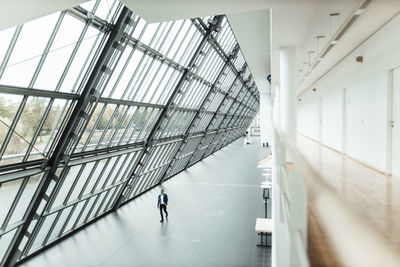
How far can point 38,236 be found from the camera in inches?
447

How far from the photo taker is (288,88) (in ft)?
31.0

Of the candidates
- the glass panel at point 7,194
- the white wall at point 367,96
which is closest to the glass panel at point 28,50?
the glass panel at point 7,194

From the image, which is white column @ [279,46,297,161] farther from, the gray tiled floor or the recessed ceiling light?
the recessed ceiling light

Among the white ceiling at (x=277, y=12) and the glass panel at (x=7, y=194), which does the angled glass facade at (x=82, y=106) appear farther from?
the white ceiling at (x=277, y=12)

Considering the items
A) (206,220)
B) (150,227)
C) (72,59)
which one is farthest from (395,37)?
(150,227)

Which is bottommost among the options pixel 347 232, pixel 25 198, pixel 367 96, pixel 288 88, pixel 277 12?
pixel 25 198

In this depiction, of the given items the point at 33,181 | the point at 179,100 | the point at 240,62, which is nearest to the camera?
the point at 33,181

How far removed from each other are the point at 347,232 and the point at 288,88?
938cm

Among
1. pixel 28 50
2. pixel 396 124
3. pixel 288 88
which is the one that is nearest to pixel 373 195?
pixel 396 124

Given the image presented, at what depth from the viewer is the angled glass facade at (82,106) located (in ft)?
25.1

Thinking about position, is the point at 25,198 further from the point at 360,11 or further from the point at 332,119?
the point at 332,119

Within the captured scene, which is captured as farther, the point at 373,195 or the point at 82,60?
the point at 82,60

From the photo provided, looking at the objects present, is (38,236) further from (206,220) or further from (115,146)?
(206,220)

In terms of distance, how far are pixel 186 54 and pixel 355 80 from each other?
7.31 meters
